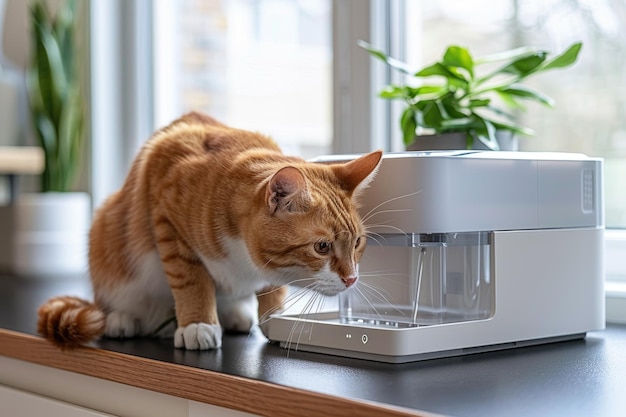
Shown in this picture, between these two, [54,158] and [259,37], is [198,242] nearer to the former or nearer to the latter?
[259,37]

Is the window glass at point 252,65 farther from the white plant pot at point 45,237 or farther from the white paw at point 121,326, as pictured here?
the white paw at point 121,326

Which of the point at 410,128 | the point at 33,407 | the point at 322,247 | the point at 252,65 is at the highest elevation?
the point at 252,65

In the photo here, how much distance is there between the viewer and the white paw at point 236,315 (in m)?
1.39

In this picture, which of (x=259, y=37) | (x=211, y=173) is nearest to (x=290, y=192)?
(x=211, y=173)

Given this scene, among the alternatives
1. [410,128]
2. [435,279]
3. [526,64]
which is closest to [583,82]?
[526,64]

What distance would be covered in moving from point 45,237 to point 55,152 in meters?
0.25

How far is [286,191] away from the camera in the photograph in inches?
43.5

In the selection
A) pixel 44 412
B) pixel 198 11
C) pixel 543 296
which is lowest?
pixel 44 412

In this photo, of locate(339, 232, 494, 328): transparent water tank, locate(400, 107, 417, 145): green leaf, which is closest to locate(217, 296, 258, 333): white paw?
locate(339, 232, 494, 328): transparent water tank

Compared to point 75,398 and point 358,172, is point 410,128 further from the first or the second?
point 75,398

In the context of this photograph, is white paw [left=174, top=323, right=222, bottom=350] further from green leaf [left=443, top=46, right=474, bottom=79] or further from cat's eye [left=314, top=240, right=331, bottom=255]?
green leaf [left=443, top=46, right=474, bottom=79]

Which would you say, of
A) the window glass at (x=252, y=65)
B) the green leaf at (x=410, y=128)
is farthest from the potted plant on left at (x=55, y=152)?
the green leaf at (x=410, y=128)

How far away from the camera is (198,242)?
49.5 inches

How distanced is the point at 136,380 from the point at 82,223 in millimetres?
1413
